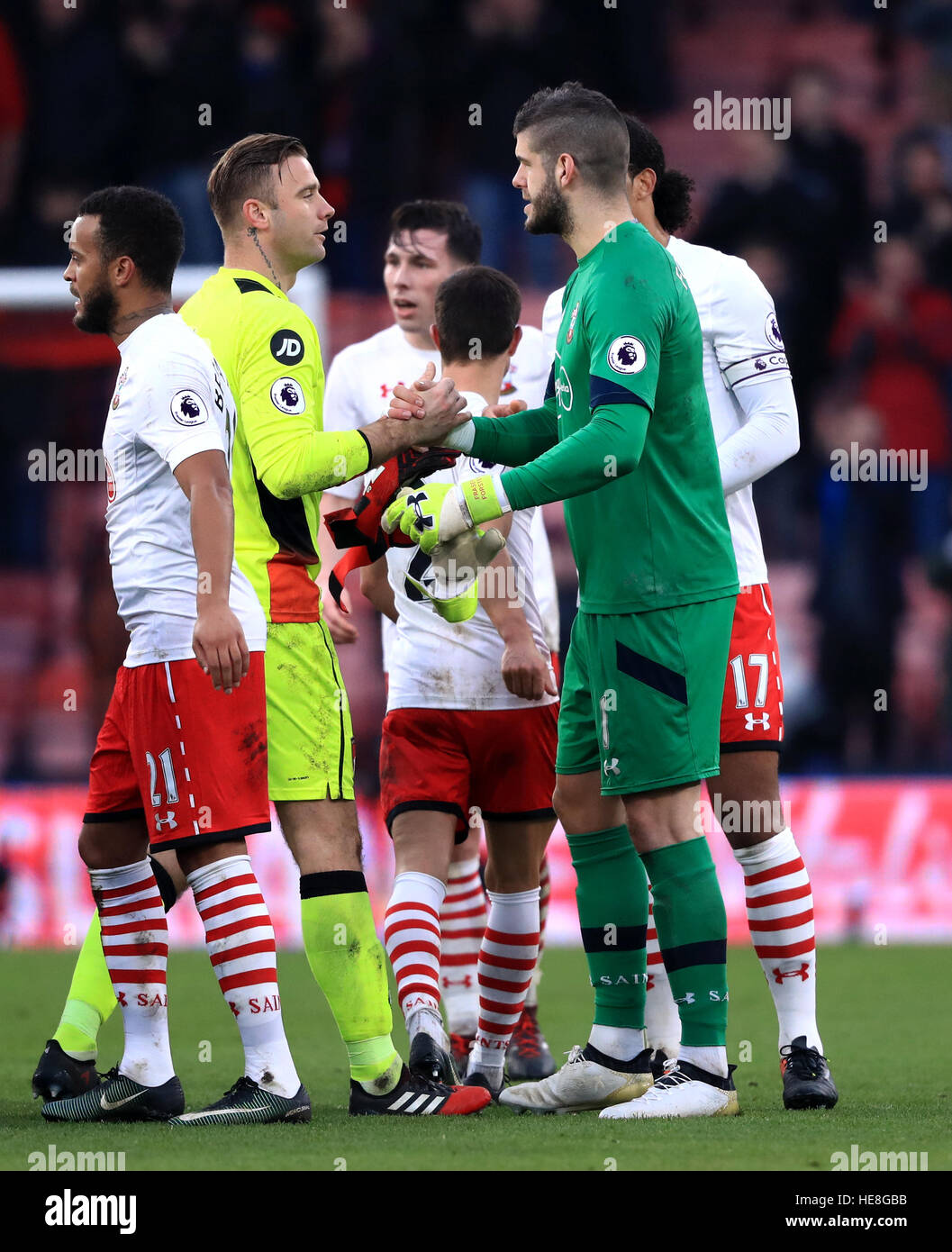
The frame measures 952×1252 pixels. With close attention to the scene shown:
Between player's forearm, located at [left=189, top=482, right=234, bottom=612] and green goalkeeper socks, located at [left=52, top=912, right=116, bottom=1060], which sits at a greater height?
player's forearm, located at [left=189, top=482, right=234, bottom=612]

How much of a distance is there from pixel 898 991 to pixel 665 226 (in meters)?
3.46

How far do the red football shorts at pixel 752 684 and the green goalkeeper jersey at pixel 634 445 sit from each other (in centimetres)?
41

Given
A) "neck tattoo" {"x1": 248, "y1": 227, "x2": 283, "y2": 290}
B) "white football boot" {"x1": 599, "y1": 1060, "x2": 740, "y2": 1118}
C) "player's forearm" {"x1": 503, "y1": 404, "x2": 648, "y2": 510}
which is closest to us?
"player's forearm" {"x1": 503, "y1": 404, "x2": 648, "y2": 510}

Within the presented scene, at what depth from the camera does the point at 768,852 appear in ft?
14.3

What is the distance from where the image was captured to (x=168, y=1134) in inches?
147

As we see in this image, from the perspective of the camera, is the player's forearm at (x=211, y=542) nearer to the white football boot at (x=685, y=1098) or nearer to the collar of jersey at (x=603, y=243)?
the collar of jersey at (x=603, y=243)

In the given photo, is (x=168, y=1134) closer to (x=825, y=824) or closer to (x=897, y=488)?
(x=825, y=824)

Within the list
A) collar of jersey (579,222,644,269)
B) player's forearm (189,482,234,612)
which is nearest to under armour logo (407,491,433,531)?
player's forearm (189,482,234,612)

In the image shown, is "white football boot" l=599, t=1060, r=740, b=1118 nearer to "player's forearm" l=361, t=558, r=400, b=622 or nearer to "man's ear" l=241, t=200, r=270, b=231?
"player's forearm" l=361, t=558, r=400, b=622

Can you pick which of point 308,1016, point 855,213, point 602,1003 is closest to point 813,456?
point 855,213

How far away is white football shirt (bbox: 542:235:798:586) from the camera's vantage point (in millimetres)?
4496

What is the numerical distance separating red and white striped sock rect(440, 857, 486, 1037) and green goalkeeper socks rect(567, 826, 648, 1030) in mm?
1222

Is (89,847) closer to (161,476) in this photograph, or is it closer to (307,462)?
(161,476)

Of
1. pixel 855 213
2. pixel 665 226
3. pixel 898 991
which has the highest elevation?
pixel 855 213
